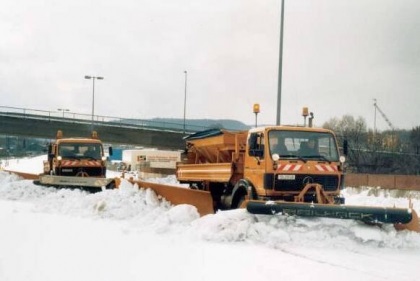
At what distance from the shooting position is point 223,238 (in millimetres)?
11469

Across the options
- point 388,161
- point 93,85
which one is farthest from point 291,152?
point 93,85

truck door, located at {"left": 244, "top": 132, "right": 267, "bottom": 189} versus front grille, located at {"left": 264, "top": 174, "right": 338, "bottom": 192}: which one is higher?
truck door, located at {"left": 244, "top": 132, "right": 267, "bottom": 189}

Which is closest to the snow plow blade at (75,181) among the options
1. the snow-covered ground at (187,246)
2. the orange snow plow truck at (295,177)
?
the snow-covered ground at (187,246)

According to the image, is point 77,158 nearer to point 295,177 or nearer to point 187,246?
point 295,177

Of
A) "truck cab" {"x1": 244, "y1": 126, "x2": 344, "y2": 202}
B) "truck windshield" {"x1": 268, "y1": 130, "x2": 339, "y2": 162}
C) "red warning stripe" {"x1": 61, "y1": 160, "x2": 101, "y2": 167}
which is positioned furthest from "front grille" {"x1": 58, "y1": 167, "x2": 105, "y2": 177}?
"truck windshield" {"x1": 268, "y1": 130, "x2": 339, "y2": 162}

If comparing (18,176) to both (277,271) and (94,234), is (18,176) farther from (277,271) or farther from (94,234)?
(277,271)

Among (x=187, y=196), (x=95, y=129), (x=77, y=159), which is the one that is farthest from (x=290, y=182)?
(x=95, y=129)

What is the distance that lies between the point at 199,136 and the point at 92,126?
41.7 metres

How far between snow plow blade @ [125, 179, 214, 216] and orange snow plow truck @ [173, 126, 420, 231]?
0.66 feet

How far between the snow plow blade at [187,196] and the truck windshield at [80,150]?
957 centimetres

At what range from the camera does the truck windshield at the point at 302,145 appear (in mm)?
A: 13398

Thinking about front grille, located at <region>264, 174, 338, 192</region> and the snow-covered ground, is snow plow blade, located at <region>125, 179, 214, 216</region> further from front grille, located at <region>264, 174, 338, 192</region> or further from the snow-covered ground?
front grille, located at <region>264, 174, 338, 192</region>

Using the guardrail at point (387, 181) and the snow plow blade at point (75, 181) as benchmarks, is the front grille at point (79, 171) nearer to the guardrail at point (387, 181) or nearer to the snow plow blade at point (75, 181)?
the snow plow blade at point (75, 181)

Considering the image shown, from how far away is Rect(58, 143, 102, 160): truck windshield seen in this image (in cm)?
2598
